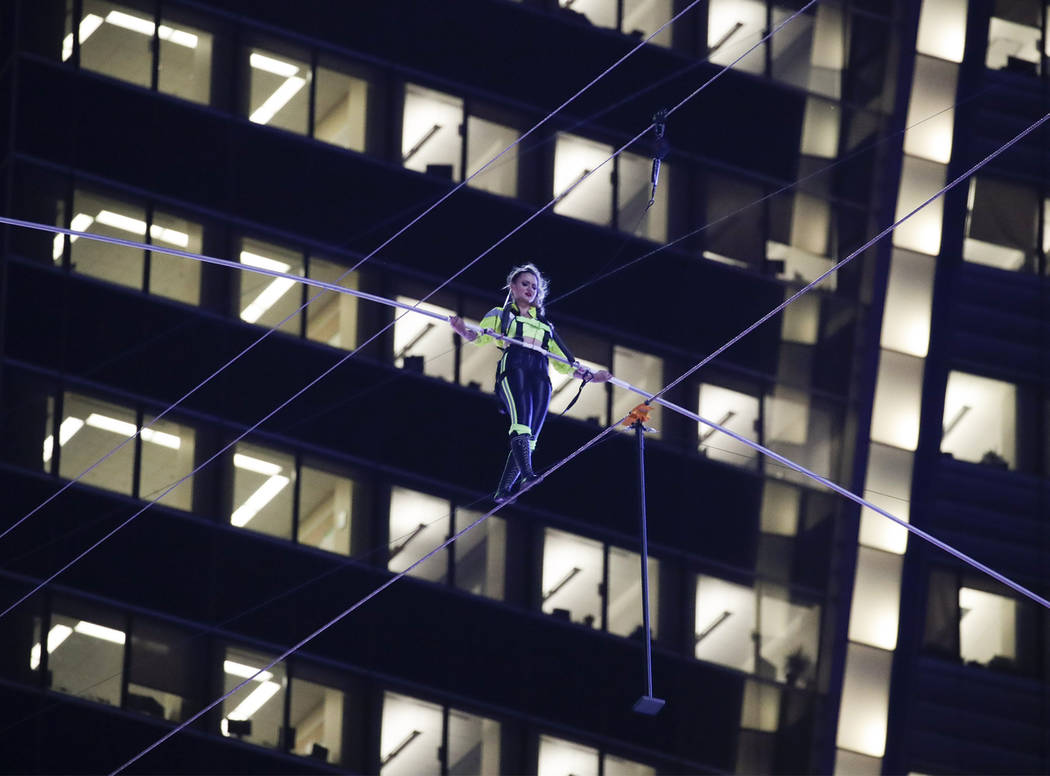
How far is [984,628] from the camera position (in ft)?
111

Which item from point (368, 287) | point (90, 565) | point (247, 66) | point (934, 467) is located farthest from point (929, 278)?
point (90, 565)

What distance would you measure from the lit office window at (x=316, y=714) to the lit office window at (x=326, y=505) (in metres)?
2.04

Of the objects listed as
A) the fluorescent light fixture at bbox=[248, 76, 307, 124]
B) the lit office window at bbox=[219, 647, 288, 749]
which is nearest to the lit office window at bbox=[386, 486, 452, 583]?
the lit office window at bbox=[219, 647, 288, 749]

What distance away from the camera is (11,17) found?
33000 mm

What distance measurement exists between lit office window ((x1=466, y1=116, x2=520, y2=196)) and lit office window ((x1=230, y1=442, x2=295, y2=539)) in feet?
17.3

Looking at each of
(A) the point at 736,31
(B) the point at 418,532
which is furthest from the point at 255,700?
(A) the point at 736,31

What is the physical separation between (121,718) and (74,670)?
1.00 meters

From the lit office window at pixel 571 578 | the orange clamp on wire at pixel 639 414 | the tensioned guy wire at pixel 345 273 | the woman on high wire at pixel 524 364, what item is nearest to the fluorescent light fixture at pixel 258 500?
the tensioned guy wire at pixel 345 273

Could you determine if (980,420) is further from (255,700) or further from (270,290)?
(255,700)

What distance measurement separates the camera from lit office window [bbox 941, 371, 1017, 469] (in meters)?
34.3

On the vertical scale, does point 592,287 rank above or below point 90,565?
above

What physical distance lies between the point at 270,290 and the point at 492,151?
4.00 metres

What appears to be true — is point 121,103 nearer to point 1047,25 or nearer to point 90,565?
point 90,565

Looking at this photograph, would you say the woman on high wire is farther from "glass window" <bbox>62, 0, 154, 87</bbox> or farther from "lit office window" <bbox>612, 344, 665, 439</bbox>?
"glass window" <bbox>62, 0, 154, 87</bbox>
